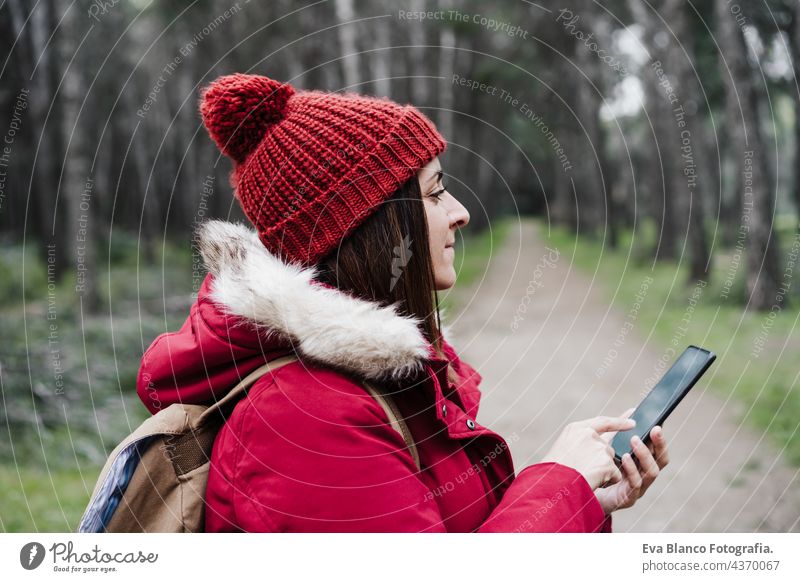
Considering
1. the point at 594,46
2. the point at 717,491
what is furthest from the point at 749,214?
the point at 594,46

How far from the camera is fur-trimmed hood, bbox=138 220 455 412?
1599 millimetres

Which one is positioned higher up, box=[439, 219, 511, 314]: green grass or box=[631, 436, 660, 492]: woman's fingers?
box=[631, 436, 660, 492]: woman's fingers

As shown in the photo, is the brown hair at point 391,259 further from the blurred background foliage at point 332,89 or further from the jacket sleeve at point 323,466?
the blurred background foliage at point 332,89

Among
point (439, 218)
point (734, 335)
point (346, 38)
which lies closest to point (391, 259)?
point (439, 218)

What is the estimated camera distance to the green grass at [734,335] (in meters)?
5.52

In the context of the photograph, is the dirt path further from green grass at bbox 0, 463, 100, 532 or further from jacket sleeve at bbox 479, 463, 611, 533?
green grass at bbox 0, 463, 100, 532

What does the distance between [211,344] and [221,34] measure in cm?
1630

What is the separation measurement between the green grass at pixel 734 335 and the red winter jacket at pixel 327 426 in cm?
398

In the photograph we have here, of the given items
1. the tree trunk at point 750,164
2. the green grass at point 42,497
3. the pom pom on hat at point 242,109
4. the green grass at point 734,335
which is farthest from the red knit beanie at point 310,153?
the tree trunk at point 750,164

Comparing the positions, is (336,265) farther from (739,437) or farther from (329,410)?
(739,437)

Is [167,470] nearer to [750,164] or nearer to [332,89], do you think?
[750,164]

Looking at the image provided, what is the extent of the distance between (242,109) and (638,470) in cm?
153

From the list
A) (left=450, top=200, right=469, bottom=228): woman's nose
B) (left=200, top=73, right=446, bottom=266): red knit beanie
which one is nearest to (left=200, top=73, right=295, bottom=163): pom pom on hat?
(left=200, top=73, right=446, bottom=266): red knit beanie

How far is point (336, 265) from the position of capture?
70.4 inches
